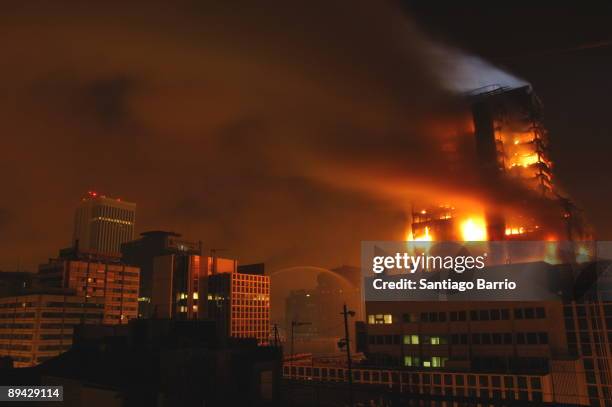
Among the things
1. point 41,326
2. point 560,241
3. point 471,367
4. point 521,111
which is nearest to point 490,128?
point 521,111

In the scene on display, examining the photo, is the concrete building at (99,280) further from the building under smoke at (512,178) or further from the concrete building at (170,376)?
the concrete building at (170,376)

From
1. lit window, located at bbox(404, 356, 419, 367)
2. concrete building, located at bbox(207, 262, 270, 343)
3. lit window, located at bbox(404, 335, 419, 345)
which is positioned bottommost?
lit window, located at bbox(404, 356, 419, 367)

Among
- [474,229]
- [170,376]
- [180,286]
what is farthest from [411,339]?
[180,286]

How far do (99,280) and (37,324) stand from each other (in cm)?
3923

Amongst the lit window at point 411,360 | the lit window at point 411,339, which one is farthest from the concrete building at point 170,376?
the lit window at point 411,339

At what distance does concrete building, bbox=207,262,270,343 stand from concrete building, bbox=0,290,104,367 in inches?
2049

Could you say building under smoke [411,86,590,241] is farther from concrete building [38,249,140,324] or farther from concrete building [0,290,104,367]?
concrete building [38,249,140,324]

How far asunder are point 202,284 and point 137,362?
171m

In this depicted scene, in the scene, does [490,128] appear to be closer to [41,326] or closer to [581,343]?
[581,343]

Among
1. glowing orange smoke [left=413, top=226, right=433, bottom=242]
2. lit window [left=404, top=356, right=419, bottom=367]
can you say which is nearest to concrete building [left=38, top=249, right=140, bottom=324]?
glowing orange smoke [left=413, top=226, right=433, bottom=242]

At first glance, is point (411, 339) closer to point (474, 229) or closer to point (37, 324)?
point (474, 229)

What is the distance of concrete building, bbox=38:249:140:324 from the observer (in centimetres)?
16340

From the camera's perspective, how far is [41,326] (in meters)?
132

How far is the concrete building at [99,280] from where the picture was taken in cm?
16340
